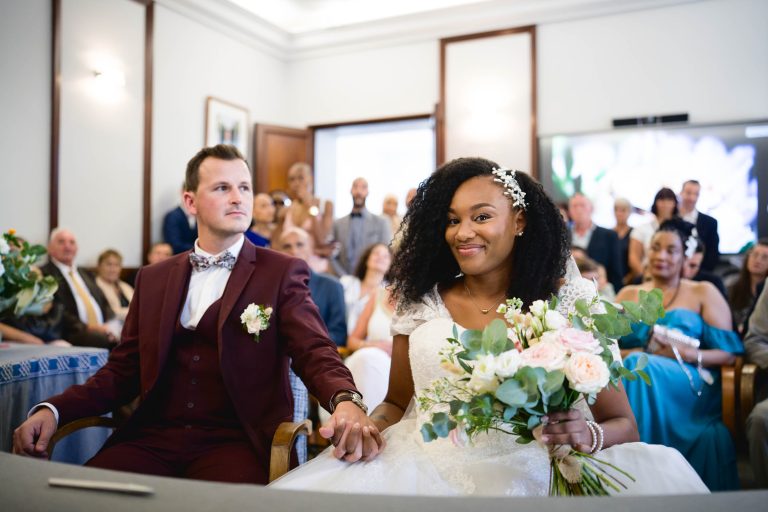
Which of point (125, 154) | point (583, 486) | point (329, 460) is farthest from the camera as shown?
point (125, 154)

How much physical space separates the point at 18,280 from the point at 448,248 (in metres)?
1.80

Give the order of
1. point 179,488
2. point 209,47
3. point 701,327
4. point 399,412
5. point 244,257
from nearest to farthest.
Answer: point 179,488, point 399,412, point 244,257, point 701,327, point 209,47

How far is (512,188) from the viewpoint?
200 cm

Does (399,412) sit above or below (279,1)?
below

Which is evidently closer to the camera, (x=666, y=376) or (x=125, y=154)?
(x=666, y=376)

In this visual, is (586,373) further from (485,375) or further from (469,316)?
(469,316)

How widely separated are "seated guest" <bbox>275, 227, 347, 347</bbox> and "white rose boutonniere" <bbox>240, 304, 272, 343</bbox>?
2.23m

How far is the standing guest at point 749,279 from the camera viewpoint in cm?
472

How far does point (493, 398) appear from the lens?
1248 millimetres

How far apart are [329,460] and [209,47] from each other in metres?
7.26

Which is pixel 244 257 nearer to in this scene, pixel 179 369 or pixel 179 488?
pixel 179 369

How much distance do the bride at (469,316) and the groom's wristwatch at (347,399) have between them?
12 cm

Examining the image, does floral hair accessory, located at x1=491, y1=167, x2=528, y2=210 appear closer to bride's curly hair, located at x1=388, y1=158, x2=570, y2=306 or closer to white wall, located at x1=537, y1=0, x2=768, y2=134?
bride's curly hair, located at x1=388, y1=158, x2=570, y2=306

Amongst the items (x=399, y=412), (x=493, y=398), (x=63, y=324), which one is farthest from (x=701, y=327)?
(x=63, y=324)
